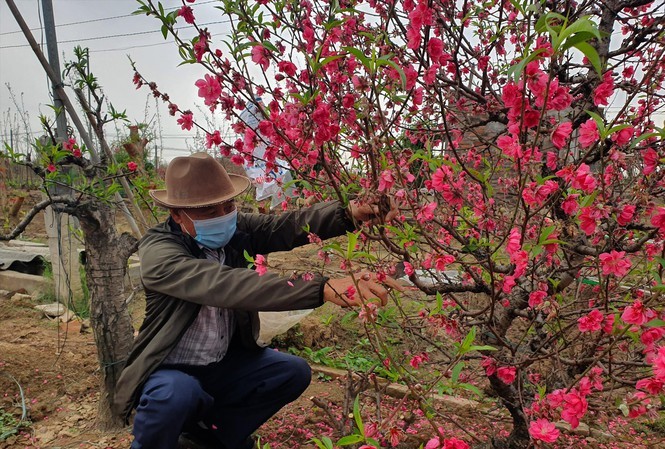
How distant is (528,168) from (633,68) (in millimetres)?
1747

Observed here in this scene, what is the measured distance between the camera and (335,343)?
15.0 ft

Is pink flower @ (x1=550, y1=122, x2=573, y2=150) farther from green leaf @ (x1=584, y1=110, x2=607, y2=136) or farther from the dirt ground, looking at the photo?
the dirt ground

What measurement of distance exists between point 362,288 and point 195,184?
1.25m

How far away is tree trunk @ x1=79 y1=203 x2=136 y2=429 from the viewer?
297 centimetres

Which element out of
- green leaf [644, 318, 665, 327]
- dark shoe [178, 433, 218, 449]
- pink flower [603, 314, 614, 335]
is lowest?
dark shoe [178, 433, 218, 449]

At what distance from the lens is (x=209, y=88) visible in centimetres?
191

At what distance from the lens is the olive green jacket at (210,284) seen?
6.23 ft

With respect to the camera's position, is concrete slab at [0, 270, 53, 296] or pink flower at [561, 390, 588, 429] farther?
Result: concrete slab at [0, 270, 53, 296]

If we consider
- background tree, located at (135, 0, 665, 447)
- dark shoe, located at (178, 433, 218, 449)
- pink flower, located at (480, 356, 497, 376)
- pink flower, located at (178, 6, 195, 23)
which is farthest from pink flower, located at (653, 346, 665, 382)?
dark shoe, located at (178, 433, 218, 449)

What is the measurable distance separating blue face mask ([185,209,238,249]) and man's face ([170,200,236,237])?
A: 0.03 metres

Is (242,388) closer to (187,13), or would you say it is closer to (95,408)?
(95,408)

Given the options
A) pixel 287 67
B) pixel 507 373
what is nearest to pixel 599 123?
pixel 507 373

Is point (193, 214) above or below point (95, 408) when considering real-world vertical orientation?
above

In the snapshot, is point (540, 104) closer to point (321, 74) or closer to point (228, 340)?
point (321, 74)
